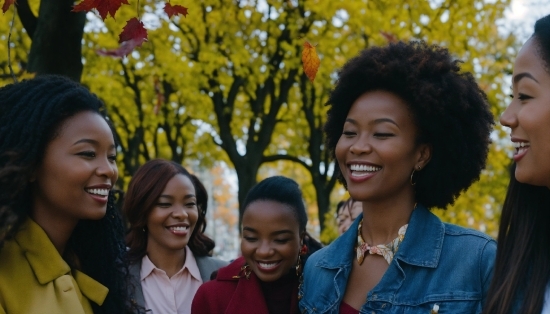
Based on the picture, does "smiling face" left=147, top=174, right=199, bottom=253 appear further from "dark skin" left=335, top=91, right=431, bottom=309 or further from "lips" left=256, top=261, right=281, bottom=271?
"dark skin" left=335, top=91, right=431, bottom=309

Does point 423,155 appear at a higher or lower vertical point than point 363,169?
higher

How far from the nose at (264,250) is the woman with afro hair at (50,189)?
84 centimetres

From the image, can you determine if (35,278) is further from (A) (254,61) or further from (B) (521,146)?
(A) (254,61)

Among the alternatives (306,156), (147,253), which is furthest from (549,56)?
(306,156)

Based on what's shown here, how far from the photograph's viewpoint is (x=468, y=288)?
3088mm

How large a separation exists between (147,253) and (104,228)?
126 cm

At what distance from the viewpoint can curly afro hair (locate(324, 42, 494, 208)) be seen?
3.35 m

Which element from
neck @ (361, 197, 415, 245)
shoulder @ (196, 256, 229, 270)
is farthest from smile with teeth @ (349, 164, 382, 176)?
shoulder @ (196, 256, 229, 270)

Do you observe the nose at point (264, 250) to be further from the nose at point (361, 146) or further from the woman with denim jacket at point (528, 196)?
the woman with denim jacket at point (528, 196)

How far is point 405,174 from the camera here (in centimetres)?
337

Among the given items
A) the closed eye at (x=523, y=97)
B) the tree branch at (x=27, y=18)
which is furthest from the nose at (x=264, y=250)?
the tree branch at (x=27, y=18)

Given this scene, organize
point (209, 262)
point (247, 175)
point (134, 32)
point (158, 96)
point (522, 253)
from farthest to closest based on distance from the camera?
point (158, 96) → point (247, 175) → point (209, 262) → point (134, 32) → point (522, 253)

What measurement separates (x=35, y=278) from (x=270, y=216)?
54.9 inches

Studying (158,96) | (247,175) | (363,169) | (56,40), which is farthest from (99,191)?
(158,96)
